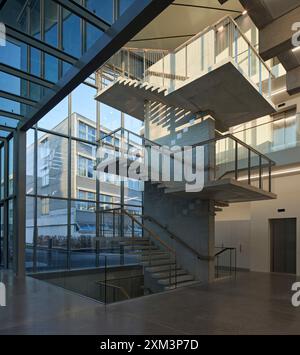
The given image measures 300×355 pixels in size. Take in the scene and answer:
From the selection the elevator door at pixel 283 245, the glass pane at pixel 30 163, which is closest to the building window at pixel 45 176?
the glass pane at pixel 30 163

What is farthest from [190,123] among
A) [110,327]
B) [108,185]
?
[110,327]

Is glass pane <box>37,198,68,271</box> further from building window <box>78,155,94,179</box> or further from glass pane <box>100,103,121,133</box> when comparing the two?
glass pane <box>100,103,121,133</box>

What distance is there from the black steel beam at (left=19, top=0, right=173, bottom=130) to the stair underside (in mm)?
2819

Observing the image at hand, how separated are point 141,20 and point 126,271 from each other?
878cm

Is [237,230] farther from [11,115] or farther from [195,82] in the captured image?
[11,115]

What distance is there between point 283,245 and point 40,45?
1079 centimetres

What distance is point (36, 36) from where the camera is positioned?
22.4ft

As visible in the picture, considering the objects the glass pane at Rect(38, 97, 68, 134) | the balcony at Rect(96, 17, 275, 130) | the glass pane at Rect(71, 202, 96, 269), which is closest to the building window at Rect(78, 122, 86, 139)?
the glass pane at Rect(38, 97, 68, 134)

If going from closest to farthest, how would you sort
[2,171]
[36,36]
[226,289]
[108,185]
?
[36,36] → [226,289] → [2,171] → [108,185]

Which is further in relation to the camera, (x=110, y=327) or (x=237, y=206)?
(x=237, y=206)

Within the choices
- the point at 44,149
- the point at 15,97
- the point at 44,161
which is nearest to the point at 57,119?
the point at 44,149

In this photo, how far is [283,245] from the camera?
481 inches

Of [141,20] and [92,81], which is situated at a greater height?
[92,81]
